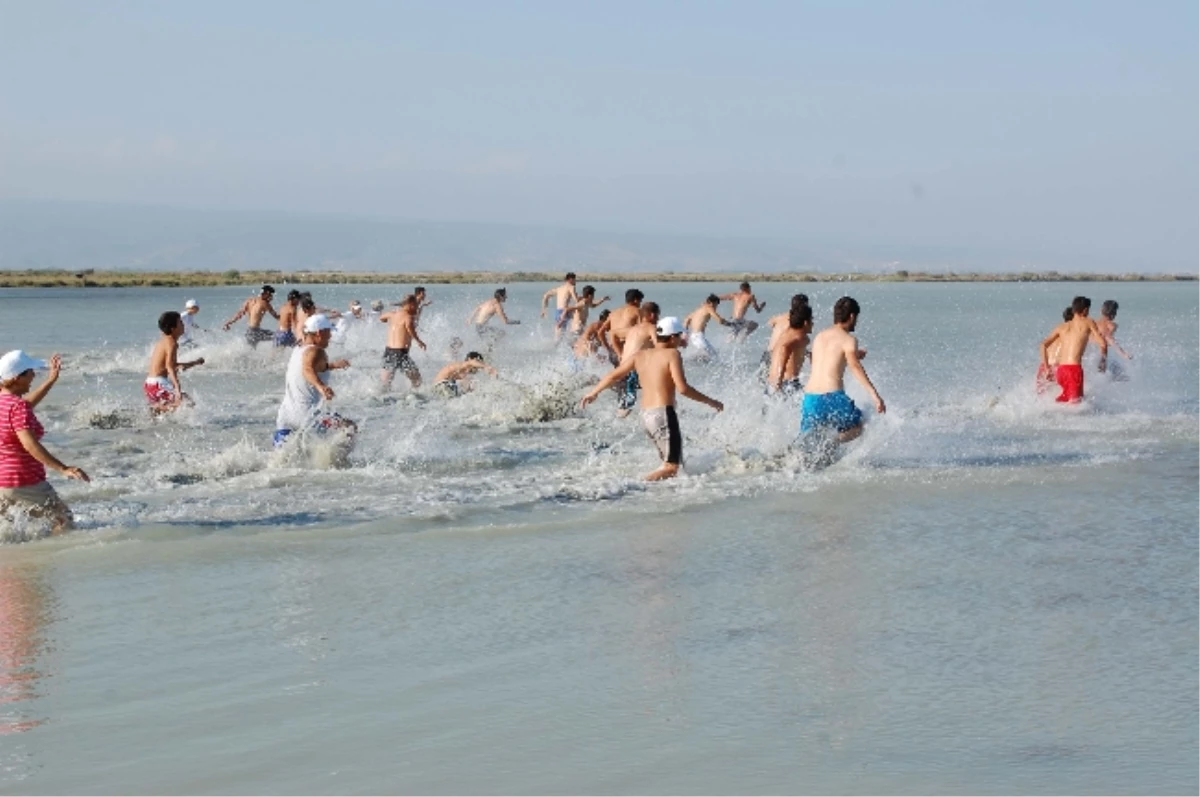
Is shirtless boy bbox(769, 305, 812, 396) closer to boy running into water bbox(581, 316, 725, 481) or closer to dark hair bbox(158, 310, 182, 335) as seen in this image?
boy running into water bbox(581, 316, 725, 481)

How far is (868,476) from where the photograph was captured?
11.4 metres

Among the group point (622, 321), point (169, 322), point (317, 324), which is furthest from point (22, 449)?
point (622, 321)

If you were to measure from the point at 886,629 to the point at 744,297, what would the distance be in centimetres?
1808

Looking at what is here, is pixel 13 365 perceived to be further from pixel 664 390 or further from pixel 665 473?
pixel 665 473

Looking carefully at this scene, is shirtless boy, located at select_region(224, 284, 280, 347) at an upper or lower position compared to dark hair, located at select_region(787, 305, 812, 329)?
lower

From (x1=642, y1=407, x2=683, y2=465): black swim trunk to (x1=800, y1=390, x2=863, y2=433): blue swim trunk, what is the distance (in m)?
1.04

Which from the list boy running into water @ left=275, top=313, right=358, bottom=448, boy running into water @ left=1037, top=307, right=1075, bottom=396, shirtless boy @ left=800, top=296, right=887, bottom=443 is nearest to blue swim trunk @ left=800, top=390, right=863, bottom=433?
shirtless boy @ left=800, top=296, right=887, bottom=443

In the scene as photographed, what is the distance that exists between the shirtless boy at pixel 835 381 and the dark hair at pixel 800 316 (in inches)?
34.7

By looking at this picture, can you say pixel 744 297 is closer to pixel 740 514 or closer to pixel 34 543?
pixel 740 514

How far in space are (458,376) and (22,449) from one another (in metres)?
9.15

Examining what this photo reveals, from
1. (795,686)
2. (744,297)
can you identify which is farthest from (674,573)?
(744,297)

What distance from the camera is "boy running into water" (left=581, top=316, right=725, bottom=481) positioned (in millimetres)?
10633

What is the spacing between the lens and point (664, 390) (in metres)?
10.7

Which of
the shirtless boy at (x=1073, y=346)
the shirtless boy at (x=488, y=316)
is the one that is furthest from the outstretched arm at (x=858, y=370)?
the shirtless boy at (x=488, y=316)
